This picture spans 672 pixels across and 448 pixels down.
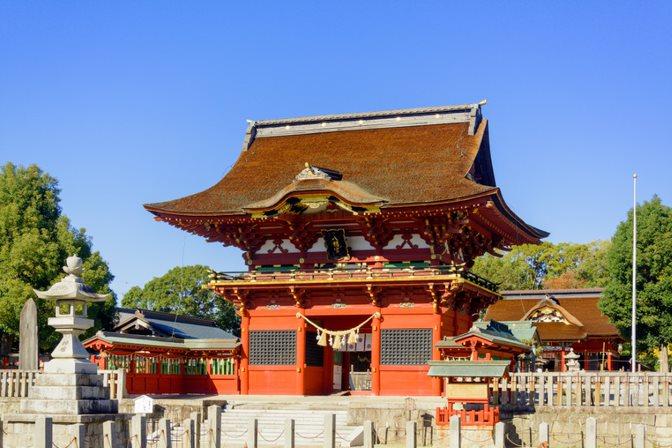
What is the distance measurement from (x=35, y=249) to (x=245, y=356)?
1456 centimetres

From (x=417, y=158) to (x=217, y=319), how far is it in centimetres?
3037

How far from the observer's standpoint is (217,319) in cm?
6325

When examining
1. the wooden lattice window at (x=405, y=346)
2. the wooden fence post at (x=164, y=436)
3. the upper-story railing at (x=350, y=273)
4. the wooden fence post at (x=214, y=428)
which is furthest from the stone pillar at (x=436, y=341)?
the wooden fence post at (x=164, y=436)

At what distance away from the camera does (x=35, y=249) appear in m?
44.6

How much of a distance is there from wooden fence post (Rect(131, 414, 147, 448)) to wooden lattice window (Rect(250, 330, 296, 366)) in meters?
15.6

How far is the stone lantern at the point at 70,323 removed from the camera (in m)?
20.3

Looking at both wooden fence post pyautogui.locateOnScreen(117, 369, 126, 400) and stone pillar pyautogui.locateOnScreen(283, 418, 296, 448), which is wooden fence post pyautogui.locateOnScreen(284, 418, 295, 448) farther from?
wooden fence post pyautogui.locateOnScreen(117, 369, 126, 400)

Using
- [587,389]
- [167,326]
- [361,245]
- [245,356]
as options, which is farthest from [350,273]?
[167,326]

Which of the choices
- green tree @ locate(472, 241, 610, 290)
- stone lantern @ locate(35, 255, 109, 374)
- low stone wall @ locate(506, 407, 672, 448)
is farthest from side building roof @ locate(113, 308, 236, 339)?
green tree @ locate(472, 241, 610, 290)

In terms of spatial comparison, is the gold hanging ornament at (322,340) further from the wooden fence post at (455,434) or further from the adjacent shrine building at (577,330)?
the adjacent shrine building at (577,330)

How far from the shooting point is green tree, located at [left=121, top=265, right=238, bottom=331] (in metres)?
63.2

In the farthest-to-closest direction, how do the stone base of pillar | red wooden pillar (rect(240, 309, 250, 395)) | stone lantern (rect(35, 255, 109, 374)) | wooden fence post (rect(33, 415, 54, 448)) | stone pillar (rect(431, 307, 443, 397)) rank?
red wooden pillar (rect(240, 309, 250, 395)) → stone pillar (rect(431, 307, 443, 397)) → stone lantern (rect(35, 255, 109, 374)) → the stone base of pillar → wooden fence post (rect(33, 415, 54, 448))

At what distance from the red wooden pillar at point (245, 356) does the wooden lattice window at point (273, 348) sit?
0.55 feet

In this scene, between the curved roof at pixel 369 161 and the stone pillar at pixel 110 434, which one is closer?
the stone pillar at pixel 110 434
